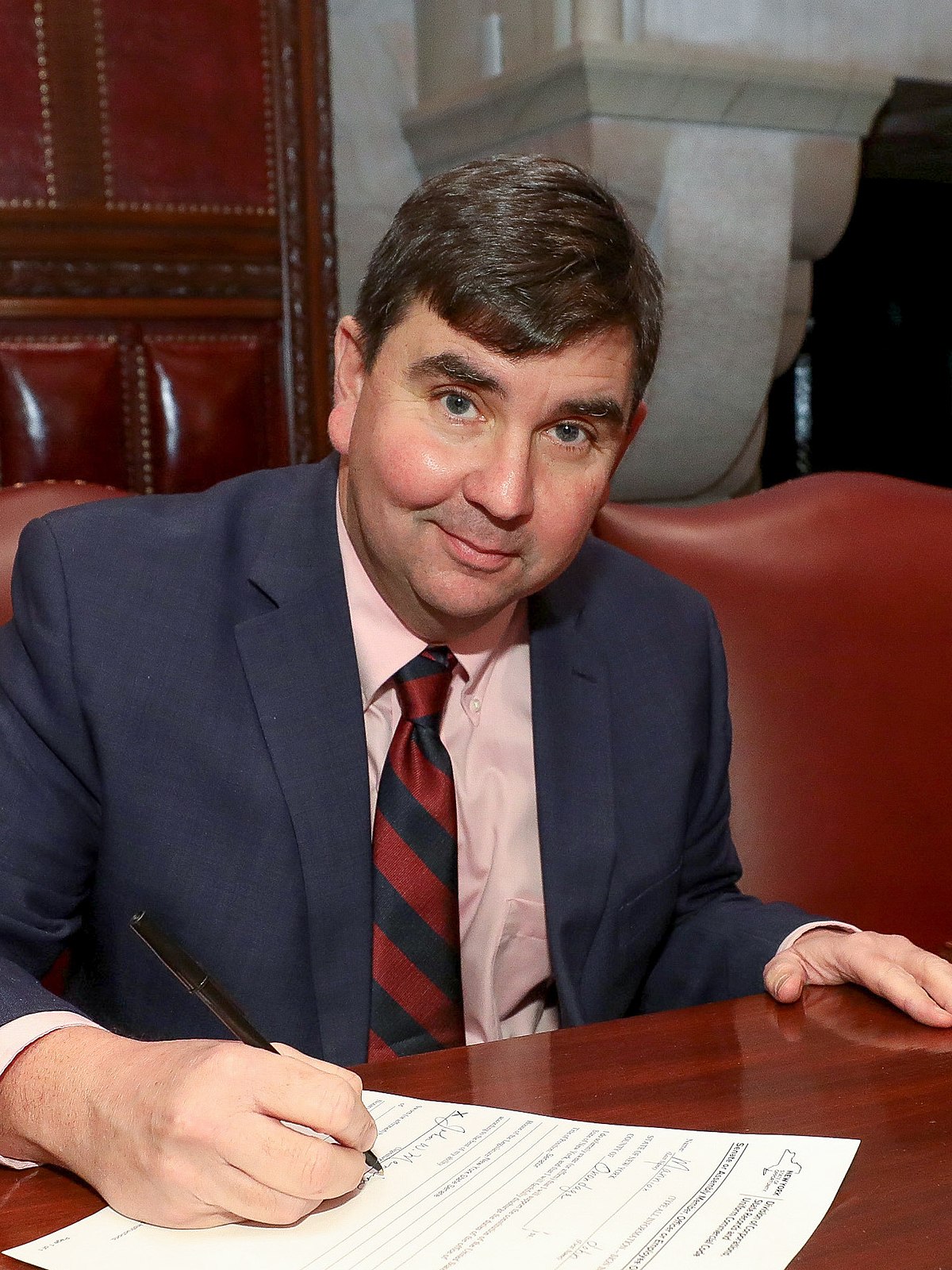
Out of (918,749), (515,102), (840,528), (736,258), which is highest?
(515,102)

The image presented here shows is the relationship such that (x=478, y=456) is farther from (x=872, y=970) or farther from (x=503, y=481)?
(x=872, y=970)

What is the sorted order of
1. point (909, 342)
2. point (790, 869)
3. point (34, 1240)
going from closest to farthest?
1. point (34, 1240)
2. point (790, 869)
3. point (909, 342)

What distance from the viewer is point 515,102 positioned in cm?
289

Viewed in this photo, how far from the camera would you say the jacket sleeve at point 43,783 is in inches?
44.7

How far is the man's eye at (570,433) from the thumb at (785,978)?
493mm

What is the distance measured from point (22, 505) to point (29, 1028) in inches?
30.4

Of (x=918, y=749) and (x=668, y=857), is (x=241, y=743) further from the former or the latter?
(x=918, y=749)

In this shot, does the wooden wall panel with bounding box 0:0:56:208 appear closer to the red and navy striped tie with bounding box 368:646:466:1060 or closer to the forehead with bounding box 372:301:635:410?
the forehead with bounding box 372:301:635:410

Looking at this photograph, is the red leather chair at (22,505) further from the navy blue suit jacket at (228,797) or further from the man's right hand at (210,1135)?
the man's right hand at (210,1135)

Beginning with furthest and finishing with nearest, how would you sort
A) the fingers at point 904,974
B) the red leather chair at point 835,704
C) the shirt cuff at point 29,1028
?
the red leather chair at point 835,704
the fingers at point 904,974
the shirt cuff at point 29,1028

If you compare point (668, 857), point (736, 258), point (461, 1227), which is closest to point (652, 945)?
point (668, 857)

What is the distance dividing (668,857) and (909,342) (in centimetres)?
287

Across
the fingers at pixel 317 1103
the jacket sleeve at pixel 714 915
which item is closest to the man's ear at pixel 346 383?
the jacket sleeve at pixel 714 915

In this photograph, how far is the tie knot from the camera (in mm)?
1313
